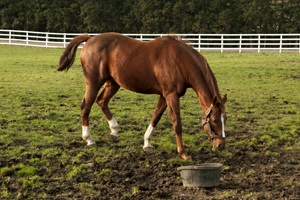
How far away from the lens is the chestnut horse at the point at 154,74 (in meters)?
8.31

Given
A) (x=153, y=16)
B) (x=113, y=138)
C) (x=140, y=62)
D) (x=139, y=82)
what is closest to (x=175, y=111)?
(x=139, y=82)

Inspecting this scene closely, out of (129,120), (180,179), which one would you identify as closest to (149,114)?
(129,120)

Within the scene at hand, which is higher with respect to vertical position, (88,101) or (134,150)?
(88,101)

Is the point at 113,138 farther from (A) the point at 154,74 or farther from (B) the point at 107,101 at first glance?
(A) the point at 154,74

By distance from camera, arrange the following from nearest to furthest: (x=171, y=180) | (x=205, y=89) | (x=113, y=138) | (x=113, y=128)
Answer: (x=171, y=180) → (x=205, y=89) → (x=113, y=138) → (x=113, y=128)

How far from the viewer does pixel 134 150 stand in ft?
29.4

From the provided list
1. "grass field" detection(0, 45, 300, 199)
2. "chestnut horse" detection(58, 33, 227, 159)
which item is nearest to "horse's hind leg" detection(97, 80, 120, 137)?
"chestnut horse" detection(58, 33, 227, 159)

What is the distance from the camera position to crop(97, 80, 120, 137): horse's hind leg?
988cm

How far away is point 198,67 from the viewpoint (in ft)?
27.8

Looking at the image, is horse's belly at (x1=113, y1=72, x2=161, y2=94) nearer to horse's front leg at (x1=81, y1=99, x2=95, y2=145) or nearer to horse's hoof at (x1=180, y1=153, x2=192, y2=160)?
horse's front leg at (x1=81, y1=99, x2=95, y2=145)

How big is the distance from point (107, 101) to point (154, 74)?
1.40m

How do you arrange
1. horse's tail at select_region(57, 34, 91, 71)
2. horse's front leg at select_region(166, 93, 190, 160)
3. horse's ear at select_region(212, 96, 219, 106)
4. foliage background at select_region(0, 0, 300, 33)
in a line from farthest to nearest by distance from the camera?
foliage background at select_region(0, 0, 300, 33), horse's tail at select_region(57, 34, 91, 71), horse's front leg at select_region(166, 93, 190, 160), horse's ear at select_region(212, 96, 219, 106)

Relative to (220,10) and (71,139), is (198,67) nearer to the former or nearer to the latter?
(71,139)

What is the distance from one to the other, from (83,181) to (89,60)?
2943 millimetres
